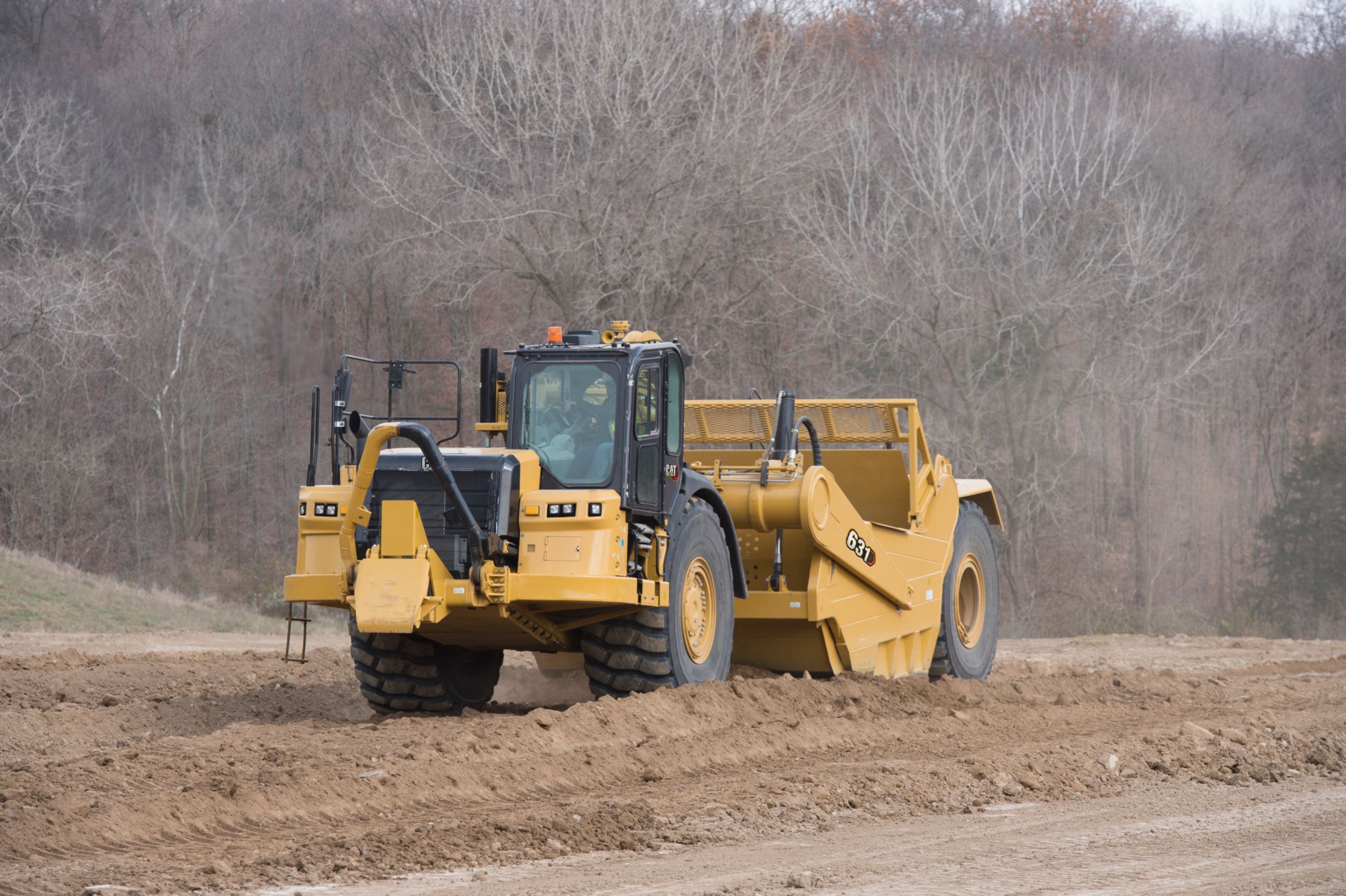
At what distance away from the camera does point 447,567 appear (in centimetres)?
830

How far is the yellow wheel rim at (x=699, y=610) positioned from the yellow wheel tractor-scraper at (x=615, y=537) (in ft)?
0.05

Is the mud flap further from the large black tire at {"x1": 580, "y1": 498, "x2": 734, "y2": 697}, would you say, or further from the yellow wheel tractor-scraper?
the large black tire at {"x1": 580, "y1": 498, "x2": 734, "y2": 697}

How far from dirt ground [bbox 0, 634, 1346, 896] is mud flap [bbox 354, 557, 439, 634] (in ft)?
2.05

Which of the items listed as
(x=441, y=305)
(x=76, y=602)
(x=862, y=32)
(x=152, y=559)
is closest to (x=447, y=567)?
(x=76, y=602)

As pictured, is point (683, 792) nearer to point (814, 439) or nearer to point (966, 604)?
point (814, 439)

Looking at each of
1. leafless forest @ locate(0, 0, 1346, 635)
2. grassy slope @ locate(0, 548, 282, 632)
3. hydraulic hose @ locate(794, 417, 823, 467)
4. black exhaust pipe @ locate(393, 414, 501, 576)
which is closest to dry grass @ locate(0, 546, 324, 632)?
grassy slope @ locate(0, 548, 282, 632)

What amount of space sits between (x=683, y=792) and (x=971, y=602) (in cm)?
590

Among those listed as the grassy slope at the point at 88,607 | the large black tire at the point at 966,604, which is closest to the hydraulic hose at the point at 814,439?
the large black tire at the point at 966,604

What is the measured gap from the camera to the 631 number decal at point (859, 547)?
10312 mm

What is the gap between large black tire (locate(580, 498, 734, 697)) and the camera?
8914 millimetres

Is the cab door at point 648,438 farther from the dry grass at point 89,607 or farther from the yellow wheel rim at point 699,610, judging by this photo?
the dry grass at point 89,607

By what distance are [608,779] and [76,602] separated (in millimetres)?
14328

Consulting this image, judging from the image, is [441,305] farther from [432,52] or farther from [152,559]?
[152,559]

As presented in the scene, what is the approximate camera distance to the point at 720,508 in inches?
385
